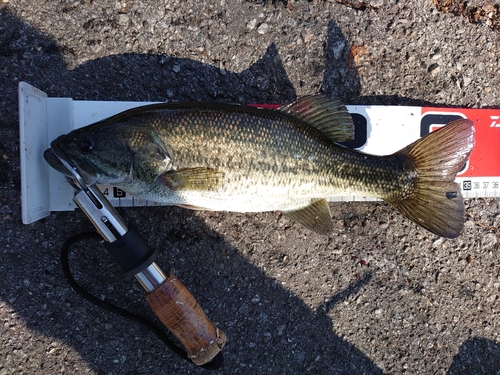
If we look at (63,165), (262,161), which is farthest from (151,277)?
(262,161)

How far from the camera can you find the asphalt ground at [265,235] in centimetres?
267

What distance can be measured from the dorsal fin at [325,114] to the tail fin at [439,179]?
45 cm

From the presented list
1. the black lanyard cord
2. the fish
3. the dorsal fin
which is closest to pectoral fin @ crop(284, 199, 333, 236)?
the fish

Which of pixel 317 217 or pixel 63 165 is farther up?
pixel 63 165

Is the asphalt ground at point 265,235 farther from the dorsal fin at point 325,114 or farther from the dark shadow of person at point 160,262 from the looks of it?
the dorsal fin at point 325,114

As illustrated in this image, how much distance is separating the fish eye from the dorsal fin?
1224 millimetres

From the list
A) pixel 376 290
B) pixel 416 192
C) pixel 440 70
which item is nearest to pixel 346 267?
pixel 376 290

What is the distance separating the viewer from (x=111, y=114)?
2.63 meters

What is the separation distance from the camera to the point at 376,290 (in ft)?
9.79

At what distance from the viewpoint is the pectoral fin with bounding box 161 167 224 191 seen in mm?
2240

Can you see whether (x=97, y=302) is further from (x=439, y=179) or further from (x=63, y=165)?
(x=439, y=179)

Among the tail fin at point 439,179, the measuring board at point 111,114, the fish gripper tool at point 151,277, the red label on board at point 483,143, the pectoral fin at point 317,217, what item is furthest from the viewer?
the red label on board at point 483,143

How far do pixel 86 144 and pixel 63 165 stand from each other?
0.65ft

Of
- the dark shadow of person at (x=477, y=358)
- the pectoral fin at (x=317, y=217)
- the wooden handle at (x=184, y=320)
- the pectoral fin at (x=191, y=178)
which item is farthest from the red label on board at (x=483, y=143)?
the wooden handle at (x=184, y=320)
